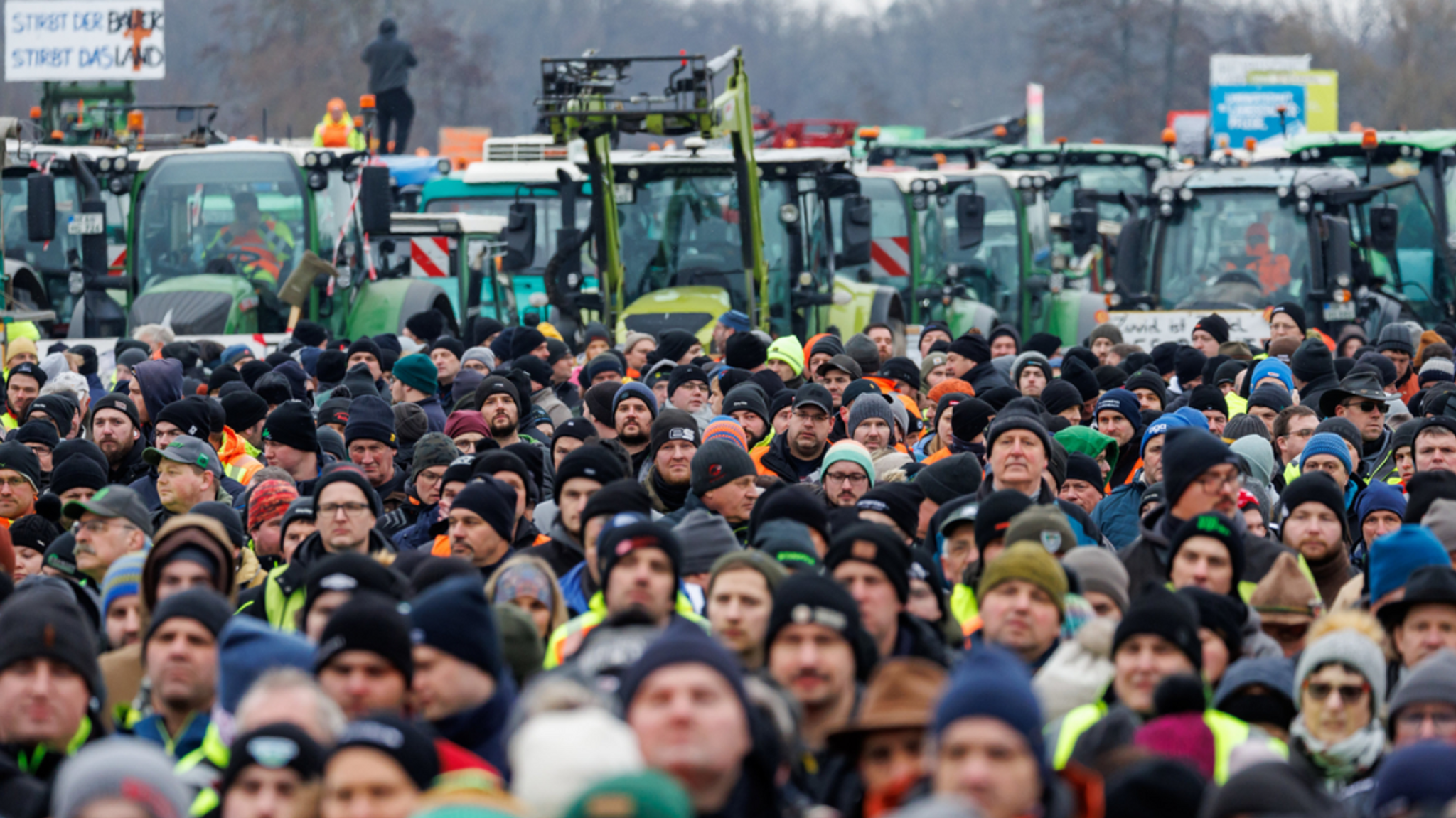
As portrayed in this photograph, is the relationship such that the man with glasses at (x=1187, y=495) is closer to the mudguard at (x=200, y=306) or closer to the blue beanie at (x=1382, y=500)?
the blue beanie at (x=1382, y=500)

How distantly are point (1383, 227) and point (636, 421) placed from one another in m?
11.0

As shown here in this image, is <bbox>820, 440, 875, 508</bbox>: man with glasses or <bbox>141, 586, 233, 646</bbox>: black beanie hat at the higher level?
<bbox>820, 440, 875, 508</bbox>: man with glasses

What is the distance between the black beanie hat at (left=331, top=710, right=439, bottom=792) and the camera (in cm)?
455

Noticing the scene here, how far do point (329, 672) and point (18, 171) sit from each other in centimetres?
1435

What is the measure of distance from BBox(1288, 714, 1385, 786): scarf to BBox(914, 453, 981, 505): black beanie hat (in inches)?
127

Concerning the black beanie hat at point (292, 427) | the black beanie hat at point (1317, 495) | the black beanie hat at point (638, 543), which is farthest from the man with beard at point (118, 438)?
the black beanie hat at point (1317, 495)

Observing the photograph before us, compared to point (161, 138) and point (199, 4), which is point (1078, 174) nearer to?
point (161, 138)

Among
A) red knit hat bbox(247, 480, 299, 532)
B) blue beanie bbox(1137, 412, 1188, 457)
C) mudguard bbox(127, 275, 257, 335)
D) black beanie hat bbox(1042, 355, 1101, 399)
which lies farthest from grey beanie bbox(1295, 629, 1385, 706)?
mudguard bbox(127, 275, 257, 335)

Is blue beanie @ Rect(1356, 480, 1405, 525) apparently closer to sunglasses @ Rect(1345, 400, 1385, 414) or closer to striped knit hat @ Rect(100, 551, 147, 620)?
sunglasses @ Rect(1345, 400, 1385, 414)

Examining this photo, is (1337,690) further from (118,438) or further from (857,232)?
(857,232)

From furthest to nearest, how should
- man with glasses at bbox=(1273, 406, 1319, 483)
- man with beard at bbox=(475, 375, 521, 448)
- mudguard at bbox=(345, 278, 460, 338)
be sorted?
mudguard at bbox=(345, 278, 460, 338) → man with beard at bbox=(475, 375, 521, 448) → man with glasses at bbox=(1273, 406, 1319, 483)

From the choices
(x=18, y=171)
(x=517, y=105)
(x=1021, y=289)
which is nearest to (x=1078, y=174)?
(x=1021, y=289)

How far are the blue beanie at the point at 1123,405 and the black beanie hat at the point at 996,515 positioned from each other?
342 centimetres

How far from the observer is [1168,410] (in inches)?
438
